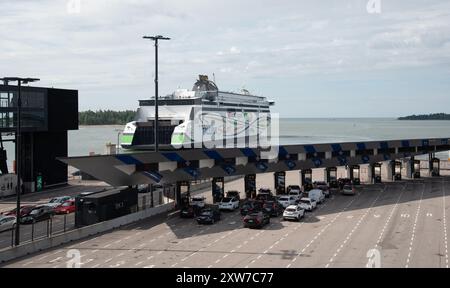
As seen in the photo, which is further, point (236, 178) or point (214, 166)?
point (236, 178)

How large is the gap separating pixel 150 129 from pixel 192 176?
161 feet

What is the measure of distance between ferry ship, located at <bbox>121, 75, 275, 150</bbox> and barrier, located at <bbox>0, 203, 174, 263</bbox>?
45.0 meters

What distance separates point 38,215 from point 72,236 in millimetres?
7715

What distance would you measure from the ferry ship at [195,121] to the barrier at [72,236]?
45.0 metres

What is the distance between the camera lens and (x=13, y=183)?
49.3m

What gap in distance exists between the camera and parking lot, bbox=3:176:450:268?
73.2ft

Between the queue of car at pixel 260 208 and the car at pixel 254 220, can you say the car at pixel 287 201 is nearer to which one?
the queue of car at pixel 260 208

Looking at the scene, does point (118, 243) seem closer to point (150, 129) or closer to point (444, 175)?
point (444, 175)

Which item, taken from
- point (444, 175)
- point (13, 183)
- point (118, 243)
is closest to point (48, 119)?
point (13, 183)

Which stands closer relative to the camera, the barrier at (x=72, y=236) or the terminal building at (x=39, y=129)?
the barrier at (x=72, y=236)

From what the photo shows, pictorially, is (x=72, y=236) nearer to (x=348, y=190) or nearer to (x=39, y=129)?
(x=348, y=190)

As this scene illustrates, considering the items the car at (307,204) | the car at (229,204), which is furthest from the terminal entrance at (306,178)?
the car at (229,204)

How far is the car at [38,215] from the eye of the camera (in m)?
32.2

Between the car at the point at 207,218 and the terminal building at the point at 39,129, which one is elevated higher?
the terminal building at the point at 39,129
